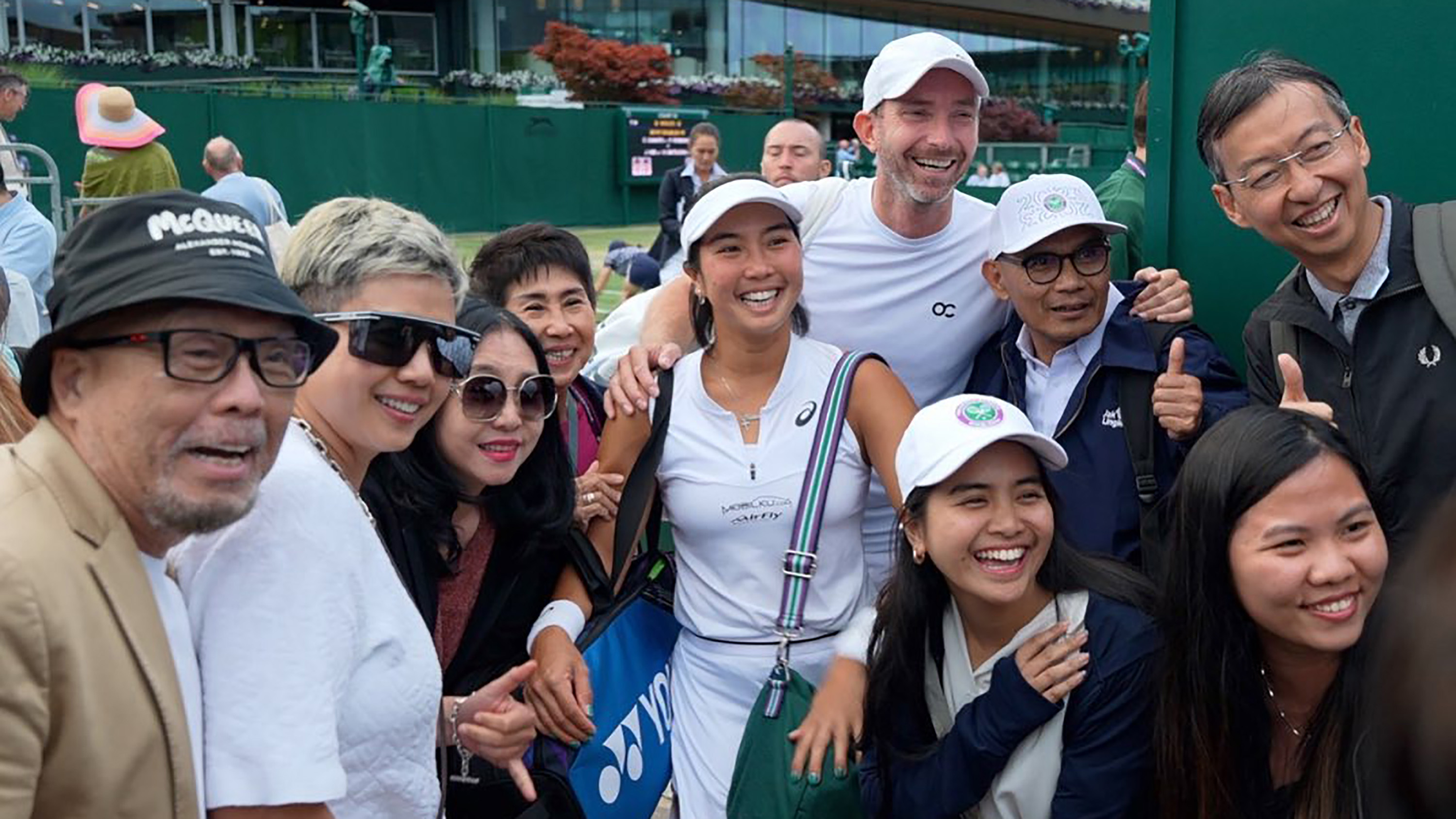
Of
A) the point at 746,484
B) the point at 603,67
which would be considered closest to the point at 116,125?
the point at 746,484

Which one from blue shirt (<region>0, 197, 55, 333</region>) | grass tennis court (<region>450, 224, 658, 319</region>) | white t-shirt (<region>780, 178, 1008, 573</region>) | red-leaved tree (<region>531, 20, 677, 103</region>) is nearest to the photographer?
white t-shirt (<region>780, 178, 1008, 573</region>)

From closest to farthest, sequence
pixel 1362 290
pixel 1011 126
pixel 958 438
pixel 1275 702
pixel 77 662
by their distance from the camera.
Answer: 1. pixel 77 662
2. pixel 1275 702
3. pixel 958 438
4. pixel 1362 290
5. pixel 1011 126

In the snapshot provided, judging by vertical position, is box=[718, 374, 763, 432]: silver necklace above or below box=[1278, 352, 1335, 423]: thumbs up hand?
below

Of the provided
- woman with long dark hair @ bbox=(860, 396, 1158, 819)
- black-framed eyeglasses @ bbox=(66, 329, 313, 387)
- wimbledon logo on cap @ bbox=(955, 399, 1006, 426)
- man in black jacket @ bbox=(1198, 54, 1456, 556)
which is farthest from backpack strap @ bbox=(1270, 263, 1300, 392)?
black-framed eyeglasses @ bbox=(66, 329, 313, 387)

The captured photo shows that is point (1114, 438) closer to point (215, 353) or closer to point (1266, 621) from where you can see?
point (1266, 621)

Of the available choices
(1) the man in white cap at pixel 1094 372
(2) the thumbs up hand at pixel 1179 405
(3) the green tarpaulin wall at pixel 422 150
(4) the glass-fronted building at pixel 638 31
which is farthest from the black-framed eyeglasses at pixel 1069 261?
(4) the glass-fronted building at pixel 638 31

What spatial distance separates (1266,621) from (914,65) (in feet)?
7.09

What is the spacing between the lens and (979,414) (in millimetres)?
3061

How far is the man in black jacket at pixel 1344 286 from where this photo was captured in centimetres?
313

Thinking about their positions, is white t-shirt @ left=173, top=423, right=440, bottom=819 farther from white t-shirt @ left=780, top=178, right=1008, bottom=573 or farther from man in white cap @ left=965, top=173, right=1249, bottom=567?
white t-shirt @ left=780, top=178, right=1008, bottom=573

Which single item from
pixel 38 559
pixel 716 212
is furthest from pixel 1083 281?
pixel 38 559

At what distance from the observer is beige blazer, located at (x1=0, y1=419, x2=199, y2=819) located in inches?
64.5

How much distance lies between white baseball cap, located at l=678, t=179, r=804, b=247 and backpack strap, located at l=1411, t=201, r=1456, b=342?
1.60 meters

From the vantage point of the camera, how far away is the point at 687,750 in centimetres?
361
